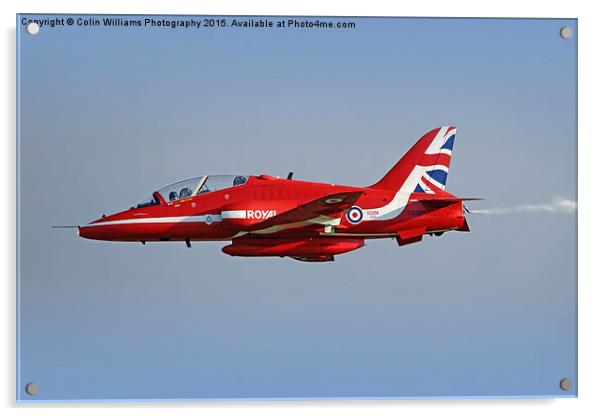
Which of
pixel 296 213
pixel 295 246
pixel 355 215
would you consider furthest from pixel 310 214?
pixel 355 215

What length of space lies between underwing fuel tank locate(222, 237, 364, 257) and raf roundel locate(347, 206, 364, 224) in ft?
0.71

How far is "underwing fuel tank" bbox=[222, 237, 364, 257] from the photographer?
9.73m

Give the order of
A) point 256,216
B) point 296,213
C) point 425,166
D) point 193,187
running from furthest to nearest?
point 425,166 < point 193,187 < point 296,213 < point 256,216

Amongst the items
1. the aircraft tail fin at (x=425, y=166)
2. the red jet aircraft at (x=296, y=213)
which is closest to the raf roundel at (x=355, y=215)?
the red jet aircraft at (x=296, y=213)

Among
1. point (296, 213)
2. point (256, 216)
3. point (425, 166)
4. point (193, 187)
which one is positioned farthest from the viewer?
point (425, 166)

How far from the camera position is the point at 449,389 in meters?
8.86

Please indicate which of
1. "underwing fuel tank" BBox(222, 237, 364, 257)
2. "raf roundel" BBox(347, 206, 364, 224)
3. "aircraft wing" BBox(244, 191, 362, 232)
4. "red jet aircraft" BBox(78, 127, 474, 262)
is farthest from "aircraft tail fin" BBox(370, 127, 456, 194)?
"underwing fuel tank" BBox(222, 237, 364, 257)

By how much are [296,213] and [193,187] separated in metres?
1.15

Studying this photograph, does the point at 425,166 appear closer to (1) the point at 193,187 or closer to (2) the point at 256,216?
(2) the point at 256,216

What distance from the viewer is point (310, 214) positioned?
9.82 m

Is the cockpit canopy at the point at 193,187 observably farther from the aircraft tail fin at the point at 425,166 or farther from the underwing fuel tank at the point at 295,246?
the aircraft tail fin at the point at 425,166

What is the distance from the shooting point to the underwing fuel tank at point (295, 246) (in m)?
9.73

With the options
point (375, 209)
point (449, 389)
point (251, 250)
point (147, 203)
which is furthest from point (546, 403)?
point (147, 203)

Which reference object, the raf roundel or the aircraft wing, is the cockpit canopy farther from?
the raf roundel
